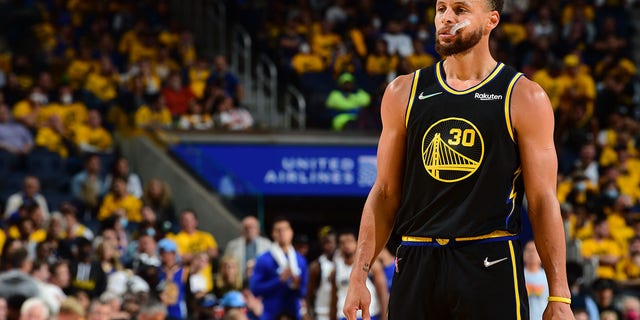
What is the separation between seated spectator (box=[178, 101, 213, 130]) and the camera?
18.0 metres

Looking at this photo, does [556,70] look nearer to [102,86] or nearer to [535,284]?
[102,86]

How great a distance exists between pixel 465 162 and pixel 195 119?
13674 mm

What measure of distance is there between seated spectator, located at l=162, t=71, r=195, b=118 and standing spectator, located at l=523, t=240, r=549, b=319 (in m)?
7.87

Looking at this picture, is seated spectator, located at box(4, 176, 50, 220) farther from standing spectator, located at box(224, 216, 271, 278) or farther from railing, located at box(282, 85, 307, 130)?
railing, located at box(282, 85, 307, 130)

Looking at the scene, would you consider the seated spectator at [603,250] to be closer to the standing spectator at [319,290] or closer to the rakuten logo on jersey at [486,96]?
the standing spectator at [319,290]

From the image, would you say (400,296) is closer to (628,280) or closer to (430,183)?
(430,183)

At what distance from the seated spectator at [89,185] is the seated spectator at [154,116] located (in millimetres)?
1689

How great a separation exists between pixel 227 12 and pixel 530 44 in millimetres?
5476

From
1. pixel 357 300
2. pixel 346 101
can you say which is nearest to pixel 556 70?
pixel 346 101

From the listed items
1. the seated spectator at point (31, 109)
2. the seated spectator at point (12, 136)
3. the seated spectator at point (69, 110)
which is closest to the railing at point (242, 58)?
the seated spectator at point (69, 110)

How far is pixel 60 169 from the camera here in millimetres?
16781

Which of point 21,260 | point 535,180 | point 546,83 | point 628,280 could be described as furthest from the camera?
point 546,83

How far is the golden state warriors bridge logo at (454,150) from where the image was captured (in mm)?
4719

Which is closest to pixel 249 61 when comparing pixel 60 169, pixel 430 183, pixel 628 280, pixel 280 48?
pixel 280 48
